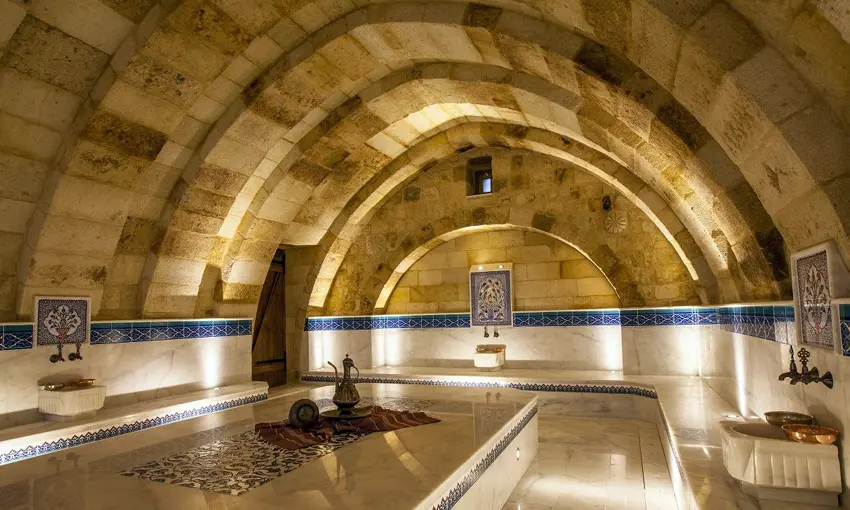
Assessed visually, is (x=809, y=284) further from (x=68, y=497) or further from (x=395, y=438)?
(x=68, y=497)

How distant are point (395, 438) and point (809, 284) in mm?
2467

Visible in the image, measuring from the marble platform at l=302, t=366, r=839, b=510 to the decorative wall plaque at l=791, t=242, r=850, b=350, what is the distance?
2.31 ft

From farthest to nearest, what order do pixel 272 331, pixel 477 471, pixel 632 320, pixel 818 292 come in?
pixel 272 331
pixel 632 320
pixel 477 471
pixel 818 292

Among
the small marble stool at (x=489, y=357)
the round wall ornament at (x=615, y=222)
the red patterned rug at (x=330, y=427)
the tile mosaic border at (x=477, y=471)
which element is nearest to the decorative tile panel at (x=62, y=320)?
the red patterned rug at (x=330, y=427)

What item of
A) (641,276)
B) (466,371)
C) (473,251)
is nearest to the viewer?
(641,276)

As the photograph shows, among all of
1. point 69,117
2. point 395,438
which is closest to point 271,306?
point 69,117

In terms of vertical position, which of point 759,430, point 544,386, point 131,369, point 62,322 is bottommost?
point 544,386

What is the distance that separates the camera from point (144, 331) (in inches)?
217

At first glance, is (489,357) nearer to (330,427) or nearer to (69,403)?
(330,427)

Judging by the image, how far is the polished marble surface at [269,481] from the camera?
2293 millimetres

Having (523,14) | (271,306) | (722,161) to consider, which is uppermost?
(523,14)

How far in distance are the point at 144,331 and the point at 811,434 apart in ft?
18.3

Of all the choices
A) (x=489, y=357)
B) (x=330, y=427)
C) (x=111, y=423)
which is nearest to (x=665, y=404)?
(x=489, y=357)

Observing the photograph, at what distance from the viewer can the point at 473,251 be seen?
8227 millimetres
